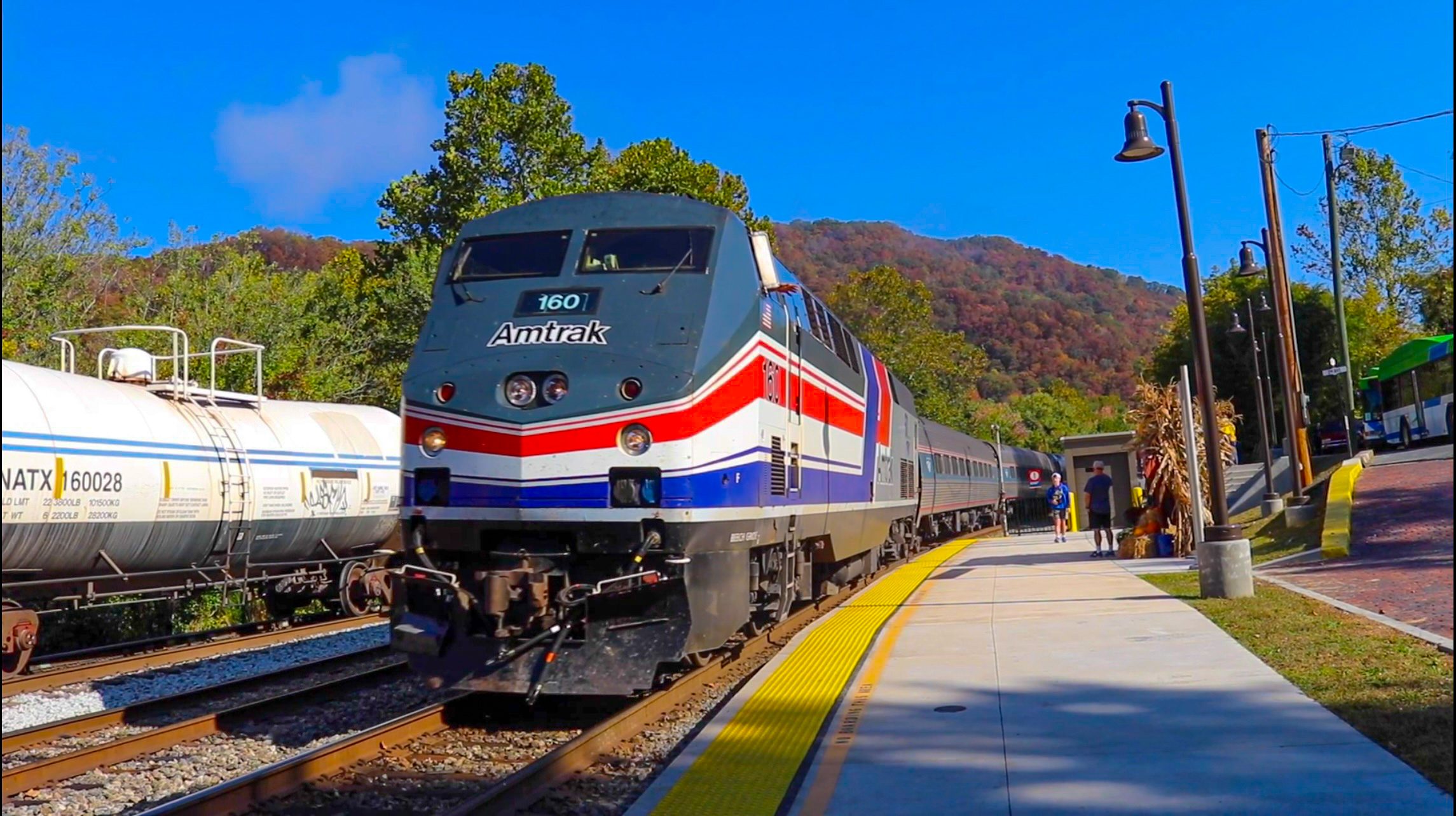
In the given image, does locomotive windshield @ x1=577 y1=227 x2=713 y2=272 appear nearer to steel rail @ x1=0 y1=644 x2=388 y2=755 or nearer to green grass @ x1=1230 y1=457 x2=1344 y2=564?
steel rail @ x1=0 y1=644 x2=388 y2=755

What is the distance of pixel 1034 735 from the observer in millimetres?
7125

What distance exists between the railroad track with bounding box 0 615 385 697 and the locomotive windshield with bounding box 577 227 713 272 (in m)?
6.15

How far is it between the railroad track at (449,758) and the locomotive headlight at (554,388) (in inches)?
89.1

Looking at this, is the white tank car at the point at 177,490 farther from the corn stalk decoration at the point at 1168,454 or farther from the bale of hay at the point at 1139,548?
the corn stalk decoration at the point at 1168,454

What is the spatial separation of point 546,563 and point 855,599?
8631mm

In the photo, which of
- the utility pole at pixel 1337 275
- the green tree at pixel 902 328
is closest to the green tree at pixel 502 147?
the utility pole at pixel 1337 275

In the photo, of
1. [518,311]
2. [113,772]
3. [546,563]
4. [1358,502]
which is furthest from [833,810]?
[1358,502]

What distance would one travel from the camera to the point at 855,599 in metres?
16.0

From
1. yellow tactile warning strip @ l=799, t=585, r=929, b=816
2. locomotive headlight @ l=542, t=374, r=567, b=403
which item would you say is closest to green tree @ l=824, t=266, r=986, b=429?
yellow tactile warning strip @ l=799, t=585, r=929, b=816

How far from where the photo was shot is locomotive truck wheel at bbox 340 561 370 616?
55.7ft

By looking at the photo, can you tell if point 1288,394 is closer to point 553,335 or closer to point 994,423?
point 553,335

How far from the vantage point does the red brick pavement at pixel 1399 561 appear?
432 inches

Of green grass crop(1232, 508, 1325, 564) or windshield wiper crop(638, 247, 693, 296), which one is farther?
green grass crop(1232, 508, 1325, 564)

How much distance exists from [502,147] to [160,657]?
19.6 m
